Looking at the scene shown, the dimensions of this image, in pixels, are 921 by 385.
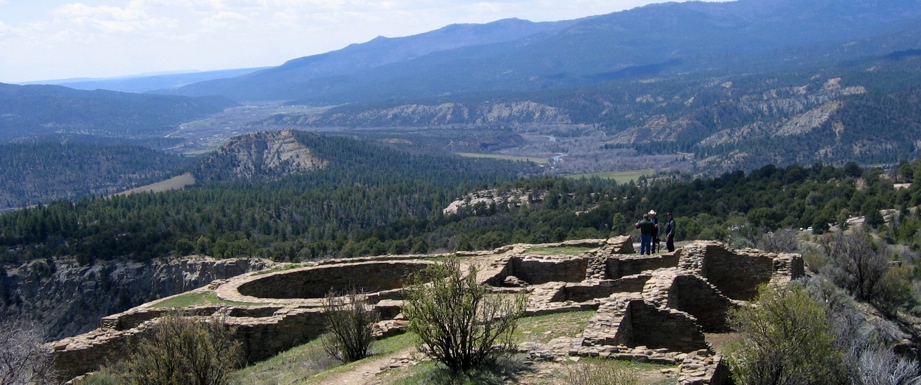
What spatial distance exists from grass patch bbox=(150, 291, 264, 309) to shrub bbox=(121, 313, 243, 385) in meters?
8.55

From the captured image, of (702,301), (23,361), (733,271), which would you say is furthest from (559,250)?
(23,361)

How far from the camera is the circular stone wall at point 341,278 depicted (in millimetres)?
29531

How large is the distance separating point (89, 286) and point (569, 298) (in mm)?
59053

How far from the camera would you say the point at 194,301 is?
26.6 metres

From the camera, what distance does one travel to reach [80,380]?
21.0 metres

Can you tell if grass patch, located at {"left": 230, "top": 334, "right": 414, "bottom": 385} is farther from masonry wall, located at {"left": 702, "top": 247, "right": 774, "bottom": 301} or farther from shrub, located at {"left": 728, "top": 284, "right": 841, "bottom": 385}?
masonry wall, located at {"left": 702, "top": 247, "right": 774, "bottom": 301}

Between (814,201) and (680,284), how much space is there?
154 feet

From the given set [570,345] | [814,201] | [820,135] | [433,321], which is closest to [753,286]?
[570,345]

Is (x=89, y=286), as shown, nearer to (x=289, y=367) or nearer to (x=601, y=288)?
(x=289, y=367)

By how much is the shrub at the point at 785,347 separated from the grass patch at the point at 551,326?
377 centimetres

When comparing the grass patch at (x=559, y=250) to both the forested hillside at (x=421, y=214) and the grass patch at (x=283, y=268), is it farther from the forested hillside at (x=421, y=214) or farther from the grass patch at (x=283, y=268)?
the forested hillside at (x=421, y=214)

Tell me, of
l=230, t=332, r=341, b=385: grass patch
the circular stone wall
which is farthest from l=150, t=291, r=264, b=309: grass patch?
l=230, t=332, r=341, b=385: grass patch

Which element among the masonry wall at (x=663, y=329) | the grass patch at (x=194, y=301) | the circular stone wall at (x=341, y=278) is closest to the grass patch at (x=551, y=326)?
the masonry wall at (x=663, y=329)

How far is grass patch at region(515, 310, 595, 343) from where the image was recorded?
1775 centimetres
